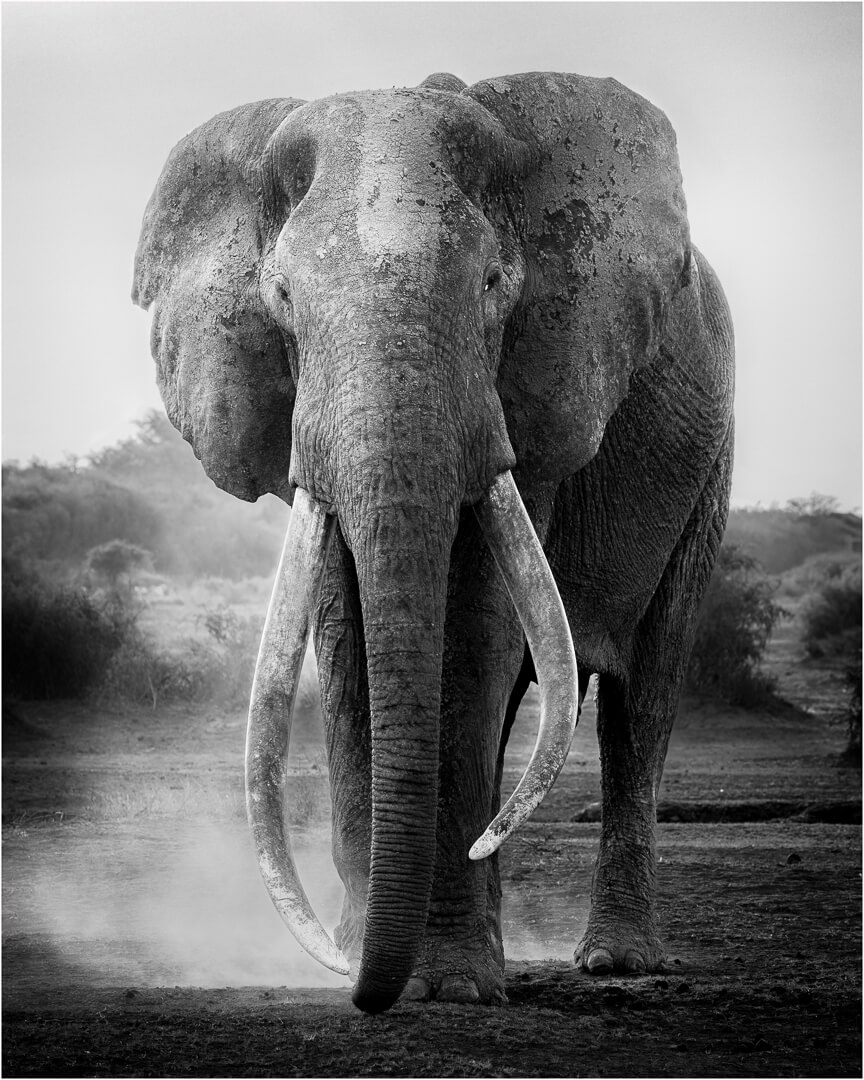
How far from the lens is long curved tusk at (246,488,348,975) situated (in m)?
4.75

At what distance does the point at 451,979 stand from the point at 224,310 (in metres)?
2.20

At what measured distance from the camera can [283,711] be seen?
4891mm

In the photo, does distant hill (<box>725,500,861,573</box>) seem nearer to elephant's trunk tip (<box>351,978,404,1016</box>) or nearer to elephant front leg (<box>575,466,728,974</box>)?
elephant front leg (<box>575,466,728,974</box>)

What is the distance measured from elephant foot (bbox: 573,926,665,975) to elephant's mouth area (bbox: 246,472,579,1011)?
218 cm

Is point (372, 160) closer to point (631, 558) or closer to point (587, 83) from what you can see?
point (587, 83)

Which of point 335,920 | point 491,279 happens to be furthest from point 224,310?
point 335,920

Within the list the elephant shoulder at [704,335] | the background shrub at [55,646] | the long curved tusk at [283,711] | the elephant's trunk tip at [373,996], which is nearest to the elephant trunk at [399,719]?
the elephant's trunk tip at [373,996]

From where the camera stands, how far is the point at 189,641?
60.1 feet

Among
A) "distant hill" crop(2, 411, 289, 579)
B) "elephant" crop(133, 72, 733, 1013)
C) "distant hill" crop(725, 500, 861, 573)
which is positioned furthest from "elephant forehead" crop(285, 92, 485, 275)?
"distant hill" crop(725, 500, 861, 573)

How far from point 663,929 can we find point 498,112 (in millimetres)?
3954

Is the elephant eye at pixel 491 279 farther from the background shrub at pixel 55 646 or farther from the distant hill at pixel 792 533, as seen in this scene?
the distant hill at pixel 792 533

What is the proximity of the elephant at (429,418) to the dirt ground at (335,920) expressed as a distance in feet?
Answer: 1.05

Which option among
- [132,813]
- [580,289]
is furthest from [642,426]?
[132,813]

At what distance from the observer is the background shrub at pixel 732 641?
60.7 ft
